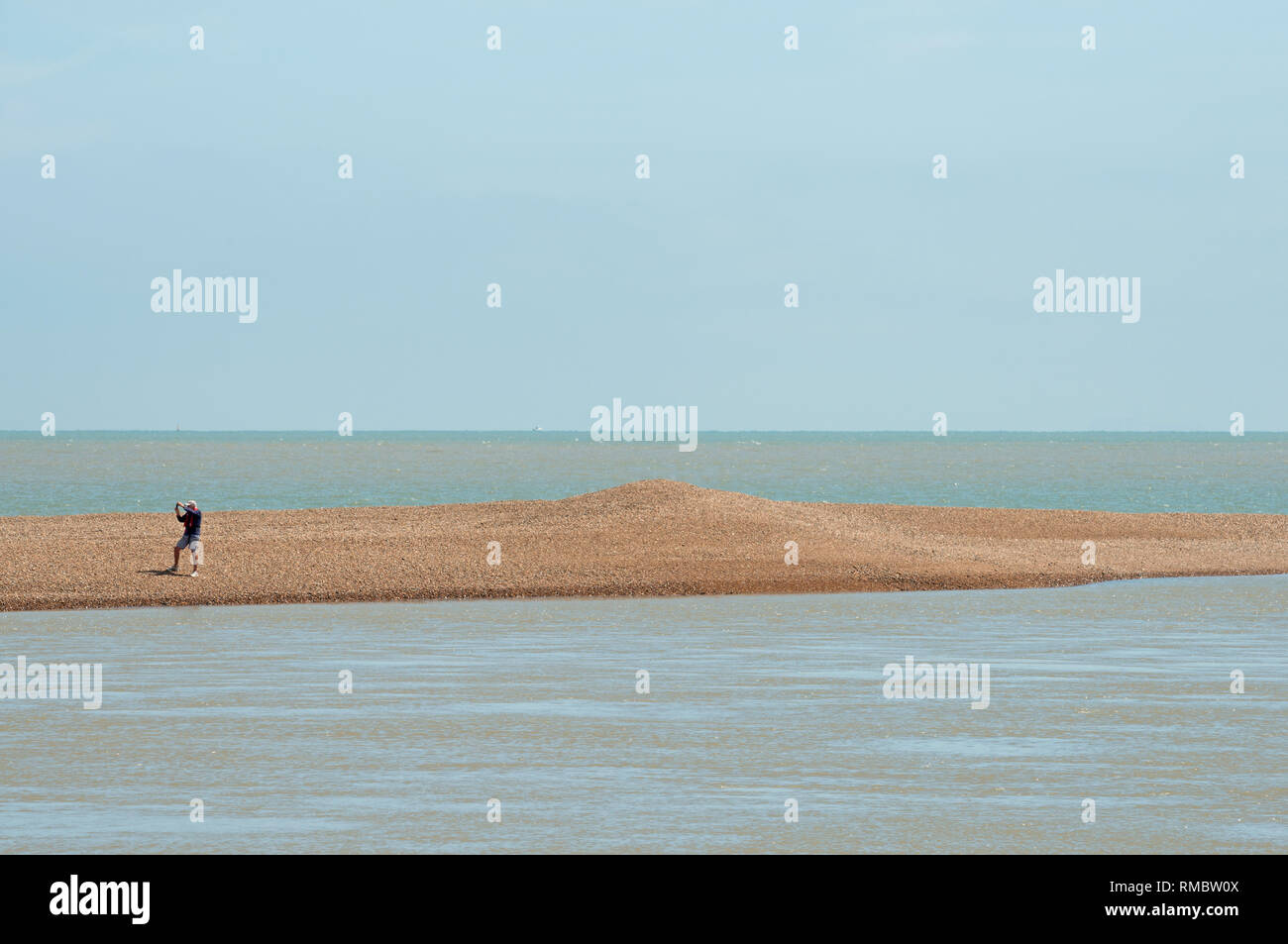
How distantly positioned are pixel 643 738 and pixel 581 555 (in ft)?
68.6

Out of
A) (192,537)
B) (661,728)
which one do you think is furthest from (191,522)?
(661,728)

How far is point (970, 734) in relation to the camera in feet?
62.2

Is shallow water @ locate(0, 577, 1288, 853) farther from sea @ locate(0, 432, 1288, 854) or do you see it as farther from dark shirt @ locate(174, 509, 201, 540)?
dark shirt @ locate(174, 509, 201, 540)

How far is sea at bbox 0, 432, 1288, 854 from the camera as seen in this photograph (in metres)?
14.4

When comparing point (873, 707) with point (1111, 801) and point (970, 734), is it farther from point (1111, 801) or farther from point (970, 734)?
point (1111, 801)

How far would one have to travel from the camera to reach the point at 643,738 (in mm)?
18547

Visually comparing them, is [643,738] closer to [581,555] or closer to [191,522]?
[191,522]

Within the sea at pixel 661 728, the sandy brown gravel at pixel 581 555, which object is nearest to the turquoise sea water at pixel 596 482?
the sandy brown gravel at pixel 581 555

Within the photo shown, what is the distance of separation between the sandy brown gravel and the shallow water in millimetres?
4498

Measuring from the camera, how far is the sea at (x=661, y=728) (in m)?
14.4

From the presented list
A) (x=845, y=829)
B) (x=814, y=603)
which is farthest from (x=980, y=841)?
(x=814, y=603)

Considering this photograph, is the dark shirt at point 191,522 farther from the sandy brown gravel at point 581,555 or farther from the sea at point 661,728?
the sea at point 661,728

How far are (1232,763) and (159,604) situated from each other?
22928mm

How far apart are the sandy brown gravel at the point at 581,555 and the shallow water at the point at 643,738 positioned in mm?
4498
